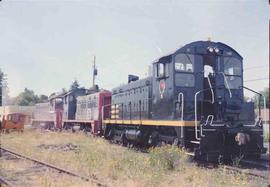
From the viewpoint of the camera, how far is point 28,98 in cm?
456

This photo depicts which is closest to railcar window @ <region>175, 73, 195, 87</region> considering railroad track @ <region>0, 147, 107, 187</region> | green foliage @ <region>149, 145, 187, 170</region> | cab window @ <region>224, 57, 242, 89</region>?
cab window @ <region>224, 57, 242, 89</region>

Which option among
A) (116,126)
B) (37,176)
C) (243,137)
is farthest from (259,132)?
(116,126)

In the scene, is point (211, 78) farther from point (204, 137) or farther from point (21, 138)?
point (21, 138)

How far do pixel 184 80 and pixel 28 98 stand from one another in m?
4.87

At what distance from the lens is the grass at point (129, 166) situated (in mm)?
5875

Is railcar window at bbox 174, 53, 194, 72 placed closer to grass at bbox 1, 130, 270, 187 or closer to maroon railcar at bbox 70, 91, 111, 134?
grass at bbox 1, 130, 270, 187

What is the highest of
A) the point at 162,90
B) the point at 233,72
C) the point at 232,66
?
the point at 232,66

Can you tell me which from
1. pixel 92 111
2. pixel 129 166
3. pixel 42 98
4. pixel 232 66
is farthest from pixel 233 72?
pixel 92 111

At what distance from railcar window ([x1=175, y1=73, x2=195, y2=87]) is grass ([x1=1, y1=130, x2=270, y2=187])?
1767mm

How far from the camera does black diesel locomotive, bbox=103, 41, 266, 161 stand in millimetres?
7945

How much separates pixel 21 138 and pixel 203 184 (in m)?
3.42

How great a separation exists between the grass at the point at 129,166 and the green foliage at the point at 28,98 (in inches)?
49.8

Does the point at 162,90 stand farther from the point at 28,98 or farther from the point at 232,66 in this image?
the point at 28,98

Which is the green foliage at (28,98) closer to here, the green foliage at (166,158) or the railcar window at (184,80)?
the green foliage at (166,158)
